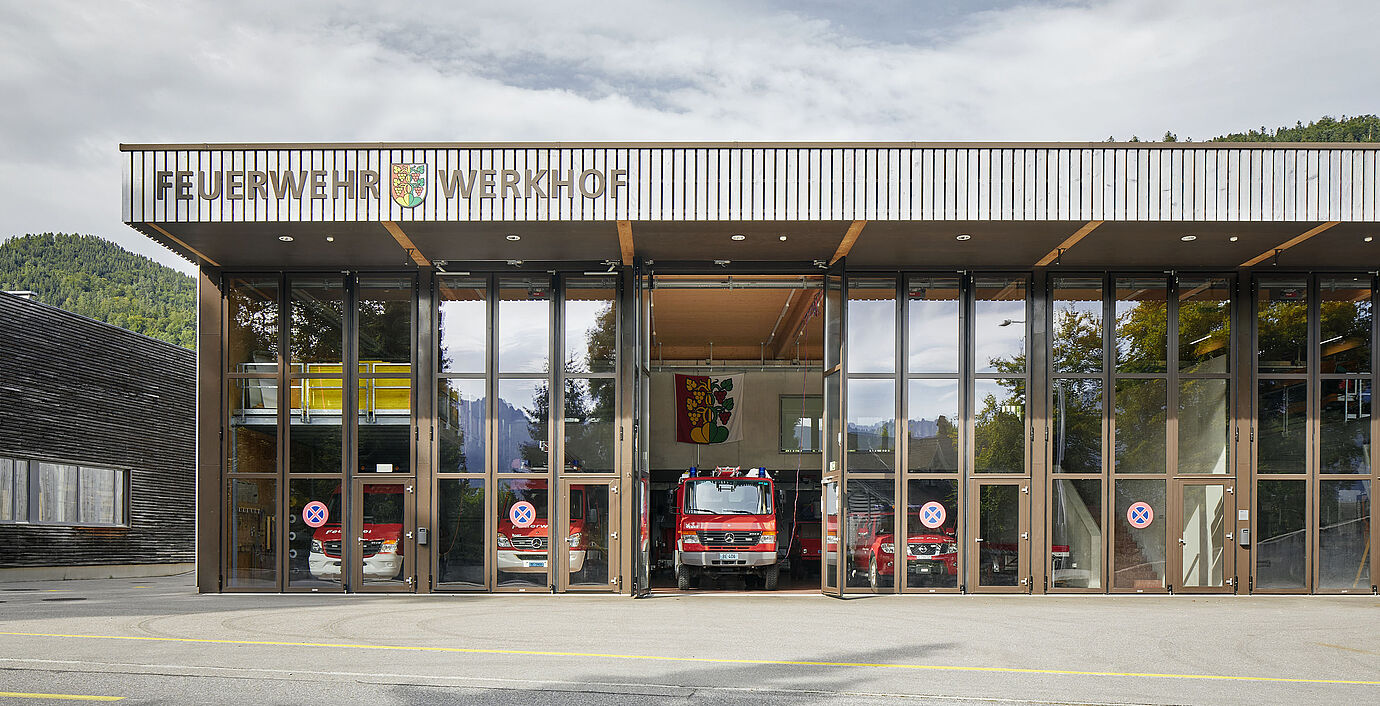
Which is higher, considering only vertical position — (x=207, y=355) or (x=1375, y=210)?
(x=1375, y=210)

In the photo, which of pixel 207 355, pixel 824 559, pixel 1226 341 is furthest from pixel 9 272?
pixel 1226 341

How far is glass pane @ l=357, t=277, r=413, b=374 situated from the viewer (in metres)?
18.0

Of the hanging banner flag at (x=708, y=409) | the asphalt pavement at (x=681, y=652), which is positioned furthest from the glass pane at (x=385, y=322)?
the hanging banner flag at (x=708, y=409)

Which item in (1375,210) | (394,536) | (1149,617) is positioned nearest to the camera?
(1149,617)

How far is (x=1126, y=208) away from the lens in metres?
15.4

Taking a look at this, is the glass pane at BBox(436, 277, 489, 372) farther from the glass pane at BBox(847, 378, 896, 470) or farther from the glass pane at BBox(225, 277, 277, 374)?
the glass pane at BBox(847, 378, 896, 470)

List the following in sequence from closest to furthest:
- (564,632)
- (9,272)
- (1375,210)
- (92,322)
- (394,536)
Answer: (564,632), (1375,210), (394,536), (92,322), (9,272)

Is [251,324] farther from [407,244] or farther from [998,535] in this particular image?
[998,535]

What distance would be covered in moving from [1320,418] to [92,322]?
25.4 m

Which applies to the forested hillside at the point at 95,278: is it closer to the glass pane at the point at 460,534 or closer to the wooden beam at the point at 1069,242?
the glass pane at the point at 460,534

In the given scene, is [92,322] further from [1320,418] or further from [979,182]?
[1320,418]

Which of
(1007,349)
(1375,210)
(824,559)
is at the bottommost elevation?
(824,559)

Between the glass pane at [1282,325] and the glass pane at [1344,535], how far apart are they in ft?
6.51

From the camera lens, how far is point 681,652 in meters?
10.3
